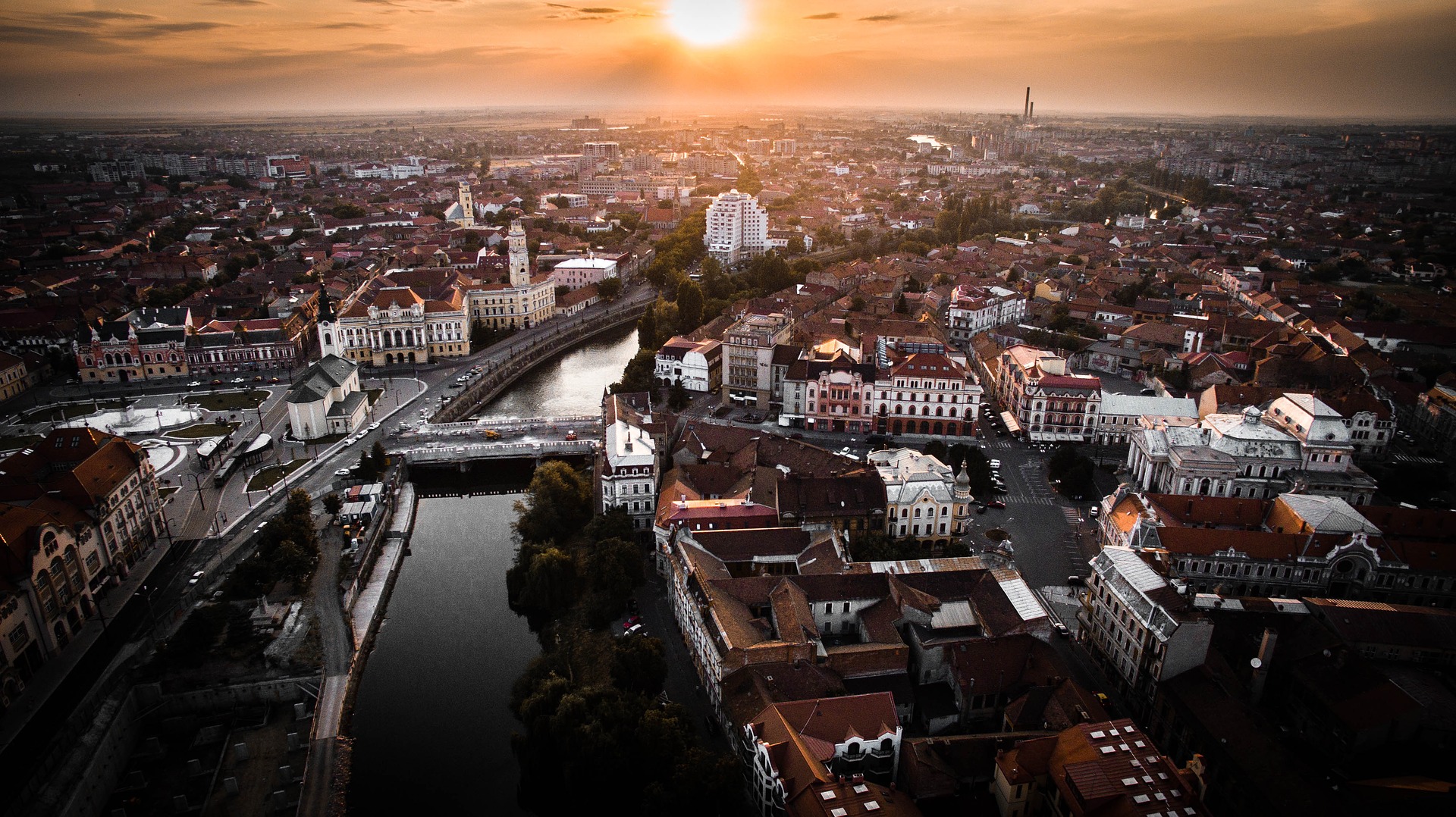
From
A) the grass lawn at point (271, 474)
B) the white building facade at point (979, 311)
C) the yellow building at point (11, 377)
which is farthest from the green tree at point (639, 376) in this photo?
the yellow building at point (11, 377)

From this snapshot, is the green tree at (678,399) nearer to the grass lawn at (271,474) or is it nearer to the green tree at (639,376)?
the green tree at (639,376)

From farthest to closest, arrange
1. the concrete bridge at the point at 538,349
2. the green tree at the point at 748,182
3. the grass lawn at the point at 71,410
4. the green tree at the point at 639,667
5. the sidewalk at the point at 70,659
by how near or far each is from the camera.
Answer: the green tree at the point at 748,182 → the concrete bridge at the point at 538,349 → the grass lawn at the point at 71,410 → the green tree at the point at 639,667 → the sidewalk at the point at 70,659

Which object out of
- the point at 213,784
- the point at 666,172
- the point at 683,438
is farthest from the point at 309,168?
the point at 213,784

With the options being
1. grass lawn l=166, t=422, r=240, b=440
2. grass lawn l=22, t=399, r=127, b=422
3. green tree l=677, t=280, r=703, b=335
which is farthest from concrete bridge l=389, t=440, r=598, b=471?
green tree l=677, t=280, r=703, b=335

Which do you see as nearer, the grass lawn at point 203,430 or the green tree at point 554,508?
the green tree at point 554,508

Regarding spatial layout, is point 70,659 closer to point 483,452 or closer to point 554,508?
point 554,508

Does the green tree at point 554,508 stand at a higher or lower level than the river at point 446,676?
higher

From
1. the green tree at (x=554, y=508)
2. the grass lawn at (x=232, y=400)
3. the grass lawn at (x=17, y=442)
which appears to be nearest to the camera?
the green tree at (x=554, y=508)

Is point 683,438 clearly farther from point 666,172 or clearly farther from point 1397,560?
point 666,172
